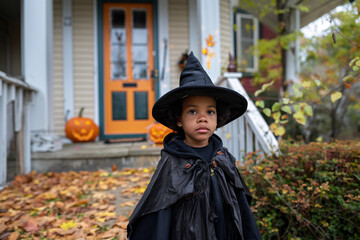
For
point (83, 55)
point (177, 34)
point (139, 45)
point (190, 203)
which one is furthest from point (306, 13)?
point (190, 203)

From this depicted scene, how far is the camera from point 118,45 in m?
5.88

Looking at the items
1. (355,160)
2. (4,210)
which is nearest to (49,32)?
(4,210)

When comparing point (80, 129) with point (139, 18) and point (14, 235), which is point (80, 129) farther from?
point (14, 235)

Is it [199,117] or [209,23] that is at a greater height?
[209,23]

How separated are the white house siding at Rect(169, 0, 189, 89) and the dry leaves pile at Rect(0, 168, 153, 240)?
9.29 ft

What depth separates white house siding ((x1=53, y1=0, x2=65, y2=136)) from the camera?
5.61 meters

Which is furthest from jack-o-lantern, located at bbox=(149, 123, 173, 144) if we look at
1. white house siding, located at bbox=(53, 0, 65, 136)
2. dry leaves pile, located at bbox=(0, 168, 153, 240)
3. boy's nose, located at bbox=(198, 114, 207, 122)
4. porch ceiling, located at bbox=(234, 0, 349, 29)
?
porch ceiling, located at bbox=(234, 0, 349, 29)

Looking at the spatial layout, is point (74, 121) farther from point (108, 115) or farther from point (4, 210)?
point (4, 210)

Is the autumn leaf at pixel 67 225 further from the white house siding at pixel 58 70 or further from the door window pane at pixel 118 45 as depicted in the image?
the door window pane at pixel 118 45

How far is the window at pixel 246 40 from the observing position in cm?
695

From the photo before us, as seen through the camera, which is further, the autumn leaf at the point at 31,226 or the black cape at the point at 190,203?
→ the autumn leaf at the point at 31,226

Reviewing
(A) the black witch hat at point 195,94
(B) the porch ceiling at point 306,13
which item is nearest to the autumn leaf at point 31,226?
(A) the black witch hat at point 195,94

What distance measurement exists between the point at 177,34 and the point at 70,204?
175 inches

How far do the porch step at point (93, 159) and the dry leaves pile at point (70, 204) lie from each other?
167 millimetres
